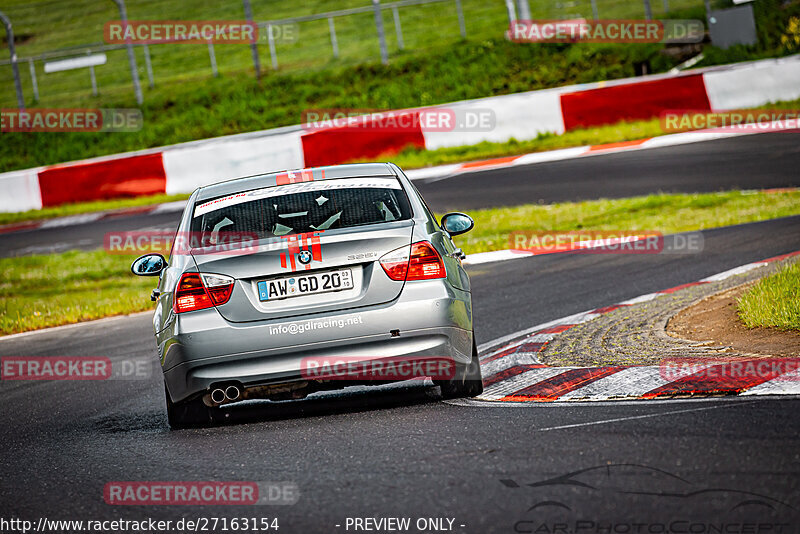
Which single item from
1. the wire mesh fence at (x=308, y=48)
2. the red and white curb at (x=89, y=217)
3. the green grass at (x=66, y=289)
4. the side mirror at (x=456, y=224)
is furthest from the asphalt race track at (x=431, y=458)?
the wire mesh fence at (x=308, y=48)

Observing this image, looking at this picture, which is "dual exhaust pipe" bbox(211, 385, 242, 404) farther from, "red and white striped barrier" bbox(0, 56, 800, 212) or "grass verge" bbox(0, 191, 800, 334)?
"red and white striped barrier" bbox(0, 56, 800, 212)

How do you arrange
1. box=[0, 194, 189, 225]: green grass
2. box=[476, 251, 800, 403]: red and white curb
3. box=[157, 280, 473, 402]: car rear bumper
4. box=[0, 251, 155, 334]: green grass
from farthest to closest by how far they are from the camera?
box=[0, 194, 189, 225]: green grass → box=[0, 251, 155, 334]: green grass → box=[157, 280, 473, 402]: car rear bumper → box=[476, 251, 800, 403]: red and white curb

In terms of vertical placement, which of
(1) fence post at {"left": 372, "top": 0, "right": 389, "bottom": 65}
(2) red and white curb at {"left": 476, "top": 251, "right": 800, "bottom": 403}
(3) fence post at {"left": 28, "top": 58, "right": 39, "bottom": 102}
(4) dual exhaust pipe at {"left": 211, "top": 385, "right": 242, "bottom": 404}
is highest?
(3) fence post at {"left": 28, "top": 58, "right": 39, "bottom": 102}

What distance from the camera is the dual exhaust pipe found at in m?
6.57

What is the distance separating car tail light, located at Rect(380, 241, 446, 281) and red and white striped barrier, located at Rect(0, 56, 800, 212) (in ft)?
48.5

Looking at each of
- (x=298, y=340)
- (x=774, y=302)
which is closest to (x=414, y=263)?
(x=298, y=340)

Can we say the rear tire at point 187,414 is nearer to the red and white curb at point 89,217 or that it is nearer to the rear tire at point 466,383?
the rear tire at point 466,383

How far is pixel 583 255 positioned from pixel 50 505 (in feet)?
29.2

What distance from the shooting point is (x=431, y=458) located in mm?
5414

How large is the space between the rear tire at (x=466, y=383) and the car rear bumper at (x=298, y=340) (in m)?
0.39

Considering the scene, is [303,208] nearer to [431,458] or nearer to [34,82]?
[431,458]

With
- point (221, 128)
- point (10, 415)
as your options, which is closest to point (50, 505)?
point (10, 415)

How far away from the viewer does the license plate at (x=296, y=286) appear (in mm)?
6523

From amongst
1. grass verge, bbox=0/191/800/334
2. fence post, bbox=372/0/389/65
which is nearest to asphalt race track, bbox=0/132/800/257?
grass verge, bbox=0/191/800/334
